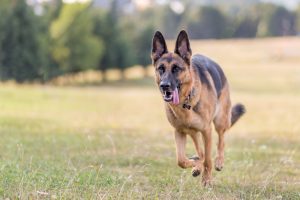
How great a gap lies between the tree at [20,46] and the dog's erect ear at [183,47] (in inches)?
1936

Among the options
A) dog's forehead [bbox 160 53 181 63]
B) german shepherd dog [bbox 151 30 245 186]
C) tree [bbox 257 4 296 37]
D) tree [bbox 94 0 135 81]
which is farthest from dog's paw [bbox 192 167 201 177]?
tree [bbox 94 0 135 81]

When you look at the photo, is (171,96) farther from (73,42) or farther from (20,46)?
(73,42)

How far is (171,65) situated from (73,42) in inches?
2345

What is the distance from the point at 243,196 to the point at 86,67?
197 feet

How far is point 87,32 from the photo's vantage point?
6788 cm

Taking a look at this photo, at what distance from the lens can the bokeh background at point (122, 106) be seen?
26.2ft

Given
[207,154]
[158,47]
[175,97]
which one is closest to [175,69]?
[175,97]

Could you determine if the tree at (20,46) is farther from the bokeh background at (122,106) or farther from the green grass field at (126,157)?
the green grass field at (126,157)

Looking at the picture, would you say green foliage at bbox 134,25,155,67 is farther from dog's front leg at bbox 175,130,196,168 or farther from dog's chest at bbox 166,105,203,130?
dog's chest at bbox 166,105,203,130

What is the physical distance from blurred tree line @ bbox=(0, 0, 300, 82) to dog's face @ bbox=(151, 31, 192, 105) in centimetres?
3280

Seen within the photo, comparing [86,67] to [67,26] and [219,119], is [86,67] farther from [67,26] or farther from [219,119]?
[219,119]

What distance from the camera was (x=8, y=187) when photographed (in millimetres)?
7004

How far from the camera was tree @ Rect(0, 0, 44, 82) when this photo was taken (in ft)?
184

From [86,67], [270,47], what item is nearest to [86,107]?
[86,67]
